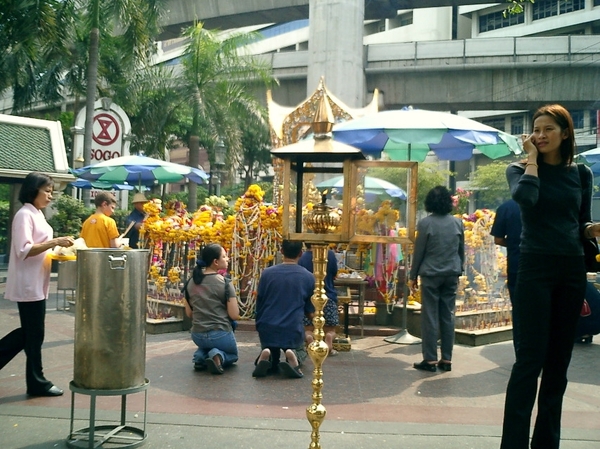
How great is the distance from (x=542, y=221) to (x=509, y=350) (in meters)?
4.79

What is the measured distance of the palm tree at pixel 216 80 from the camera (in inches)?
963

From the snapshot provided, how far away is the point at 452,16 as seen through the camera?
48.6 meters

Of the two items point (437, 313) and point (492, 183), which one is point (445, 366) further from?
point (492, 183)

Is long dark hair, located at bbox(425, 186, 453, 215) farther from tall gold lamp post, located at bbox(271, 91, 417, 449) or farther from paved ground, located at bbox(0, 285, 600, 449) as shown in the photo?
tall gold lamp post, located at bbox(271, 91, 417, 449)

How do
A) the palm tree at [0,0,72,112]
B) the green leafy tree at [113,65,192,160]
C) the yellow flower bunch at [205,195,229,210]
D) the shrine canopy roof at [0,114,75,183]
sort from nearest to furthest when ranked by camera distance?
the shrine canopy roof at [0,114,75,183]
the palm tree at [0,0,72,112]
the yellow flower bunch at [205,195,229,210]
the green leafy tree at [113,65,192,160]

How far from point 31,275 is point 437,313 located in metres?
3.93

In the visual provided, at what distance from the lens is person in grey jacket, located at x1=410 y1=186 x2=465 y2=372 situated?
6.77 m

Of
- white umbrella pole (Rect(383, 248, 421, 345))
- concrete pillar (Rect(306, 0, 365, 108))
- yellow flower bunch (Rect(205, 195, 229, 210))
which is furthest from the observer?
concrete pillar (Rect(306, 0, 365, 108))

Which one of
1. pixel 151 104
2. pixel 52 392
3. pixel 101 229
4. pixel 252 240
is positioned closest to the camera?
pixel 52 392

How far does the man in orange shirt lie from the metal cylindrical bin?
3.48 m

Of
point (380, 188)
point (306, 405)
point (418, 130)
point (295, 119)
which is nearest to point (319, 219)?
point (380, 188)

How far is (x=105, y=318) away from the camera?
4.15 meters

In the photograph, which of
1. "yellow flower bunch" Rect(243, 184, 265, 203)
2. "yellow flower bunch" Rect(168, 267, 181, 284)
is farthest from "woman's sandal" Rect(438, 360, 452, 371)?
"yellow flower bunch" Rect(168, 267, 181, 284)

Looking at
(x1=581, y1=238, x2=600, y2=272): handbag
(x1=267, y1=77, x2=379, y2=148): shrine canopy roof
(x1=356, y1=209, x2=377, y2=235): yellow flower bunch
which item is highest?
(x1=267, y1=77, x2=379, y2=148): shrine canopy roof
